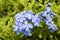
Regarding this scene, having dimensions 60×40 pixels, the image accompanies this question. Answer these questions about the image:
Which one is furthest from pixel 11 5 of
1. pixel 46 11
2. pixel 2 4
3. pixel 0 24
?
pixel 46 11

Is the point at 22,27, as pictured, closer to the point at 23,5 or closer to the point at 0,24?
the point at 0,24

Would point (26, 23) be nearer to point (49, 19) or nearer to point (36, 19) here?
point (36, 19)

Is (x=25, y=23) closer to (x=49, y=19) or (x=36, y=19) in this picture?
(x=36, y=19)

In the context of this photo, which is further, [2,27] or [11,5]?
[11,5]

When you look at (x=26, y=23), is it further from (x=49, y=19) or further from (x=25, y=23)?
(x=49, y=19)

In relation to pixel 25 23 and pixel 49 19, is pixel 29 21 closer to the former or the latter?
pixel 25 23

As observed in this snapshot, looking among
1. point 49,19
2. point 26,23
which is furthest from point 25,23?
point 49,19

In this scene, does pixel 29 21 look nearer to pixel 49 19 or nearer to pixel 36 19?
pixel 36 19

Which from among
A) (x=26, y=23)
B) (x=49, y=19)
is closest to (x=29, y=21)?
(x=26, y=23)
